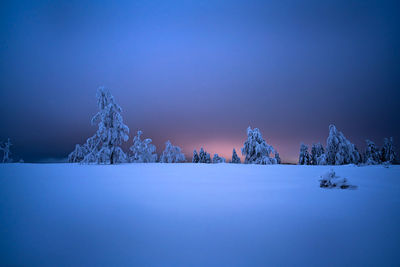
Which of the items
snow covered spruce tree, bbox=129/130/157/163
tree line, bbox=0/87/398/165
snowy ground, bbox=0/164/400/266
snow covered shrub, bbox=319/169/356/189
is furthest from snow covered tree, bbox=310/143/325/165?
snowy ground, bbox=0/164/400/266

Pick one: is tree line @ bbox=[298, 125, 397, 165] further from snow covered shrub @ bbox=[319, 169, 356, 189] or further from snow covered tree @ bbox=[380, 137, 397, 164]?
snow covered shrub @ bbox=[319, 169, 356, 189]

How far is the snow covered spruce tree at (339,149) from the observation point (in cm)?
2802

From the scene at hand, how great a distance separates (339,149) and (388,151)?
46.1 feet

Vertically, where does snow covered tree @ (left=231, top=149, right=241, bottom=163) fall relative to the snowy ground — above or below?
below

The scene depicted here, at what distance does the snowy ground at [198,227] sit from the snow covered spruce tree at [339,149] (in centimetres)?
2842

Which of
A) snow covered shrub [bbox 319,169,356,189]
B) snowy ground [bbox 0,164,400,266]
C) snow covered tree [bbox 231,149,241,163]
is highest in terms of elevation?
snow covered shrub [bbox 319,169,356,189]

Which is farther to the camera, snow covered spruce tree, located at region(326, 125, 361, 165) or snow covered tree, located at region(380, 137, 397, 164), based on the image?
snow covered tree, located at region(380, 137, 397, 164)

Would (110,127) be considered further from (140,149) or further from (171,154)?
(171,154)

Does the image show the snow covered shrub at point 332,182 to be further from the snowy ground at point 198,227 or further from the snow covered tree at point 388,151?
the snow covered tree at point 388,151

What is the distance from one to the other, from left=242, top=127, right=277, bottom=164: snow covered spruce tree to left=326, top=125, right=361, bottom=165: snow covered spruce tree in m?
9.65

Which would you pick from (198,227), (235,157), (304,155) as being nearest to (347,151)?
(304,155)

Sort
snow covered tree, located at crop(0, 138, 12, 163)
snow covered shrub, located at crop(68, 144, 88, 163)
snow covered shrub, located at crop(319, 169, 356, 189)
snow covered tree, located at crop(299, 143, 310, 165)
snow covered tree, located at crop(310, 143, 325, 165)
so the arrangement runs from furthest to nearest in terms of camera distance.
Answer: snow covered tree, located at crop(299, 143, 310, 165) → snow covered tree, located at crop(310, 143, 325, 165) → snow covered shrub, located at crop(68, 144, 88, 163) → snow covered tree, located at crop(0, 138, 12, 163) → snow covered shrub, located at crop(319, 169, 356, 189)

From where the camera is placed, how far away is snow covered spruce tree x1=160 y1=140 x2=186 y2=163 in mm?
42844

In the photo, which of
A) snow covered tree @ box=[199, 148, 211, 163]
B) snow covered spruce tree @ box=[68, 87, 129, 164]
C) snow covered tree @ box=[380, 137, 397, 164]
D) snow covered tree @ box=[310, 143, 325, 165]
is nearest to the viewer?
snow covered spruce tree @ box=[68, 87, 129, 164]
